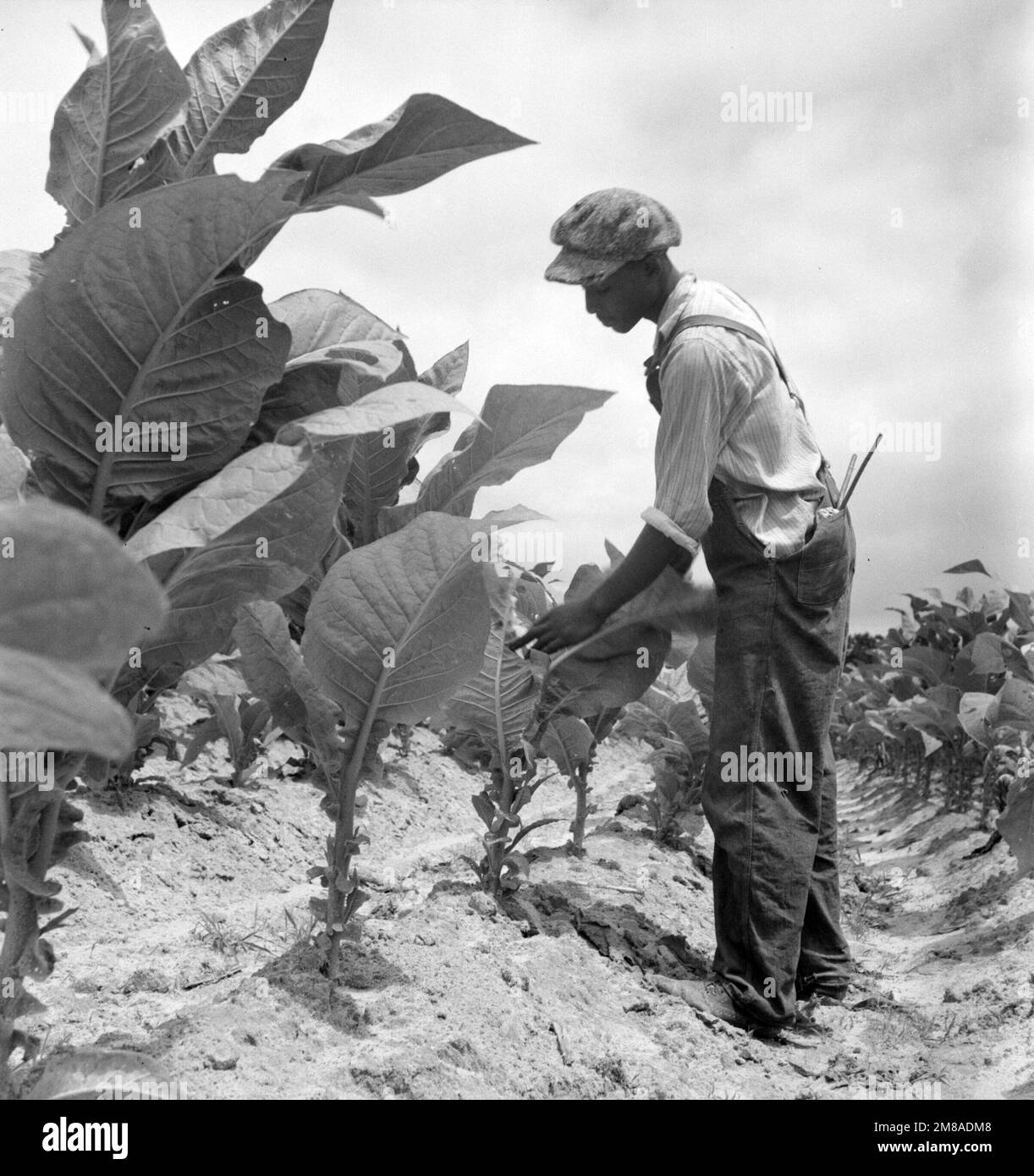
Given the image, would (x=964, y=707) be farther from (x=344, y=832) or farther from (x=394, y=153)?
(x=394, y=153)

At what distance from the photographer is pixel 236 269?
147cm

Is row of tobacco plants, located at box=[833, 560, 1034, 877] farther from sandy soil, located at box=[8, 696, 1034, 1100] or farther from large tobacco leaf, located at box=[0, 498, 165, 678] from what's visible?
large tobacco leaf, located at box=[0, 498, 165, 678]

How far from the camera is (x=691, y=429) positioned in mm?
2348

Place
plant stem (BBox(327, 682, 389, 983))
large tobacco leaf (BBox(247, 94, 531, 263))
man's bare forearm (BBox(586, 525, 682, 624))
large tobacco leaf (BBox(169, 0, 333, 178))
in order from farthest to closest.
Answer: man's bare forearm (BBox(586, 525, 682, 624)), plant stem (BBox(327, 682, 389, 983)), large tobacco leaf (BBox(169, 0, 333, 178)), large tobacco leaf (BBox(247, 94, 531, 263))

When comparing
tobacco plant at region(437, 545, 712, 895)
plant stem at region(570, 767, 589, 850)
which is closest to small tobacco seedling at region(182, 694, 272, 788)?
plant stem at region(570, 767, 589, 850)

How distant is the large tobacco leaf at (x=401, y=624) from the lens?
174 cm

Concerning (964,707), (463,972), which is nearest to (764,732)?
(463,972)

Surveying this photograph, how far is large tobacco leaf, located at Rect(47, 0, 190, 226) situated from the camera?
157 centimetres

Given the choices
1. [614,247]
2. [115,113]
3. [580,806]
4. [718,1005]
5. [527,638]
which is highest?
[614,247]

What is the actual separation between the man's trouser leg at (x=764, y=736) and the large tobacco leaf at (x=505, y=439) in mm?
804

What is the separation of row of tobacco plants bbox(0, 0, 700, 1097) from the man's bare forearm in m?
0.46

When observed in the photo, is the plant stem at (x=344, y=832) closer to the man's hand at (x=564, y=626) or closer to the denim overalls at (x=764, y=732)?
the man's hand at (x=564, y=626)

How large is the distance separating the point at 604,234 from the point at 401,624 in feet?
3.58

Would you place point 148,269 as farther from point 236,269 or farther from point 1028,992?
point 1028,992
